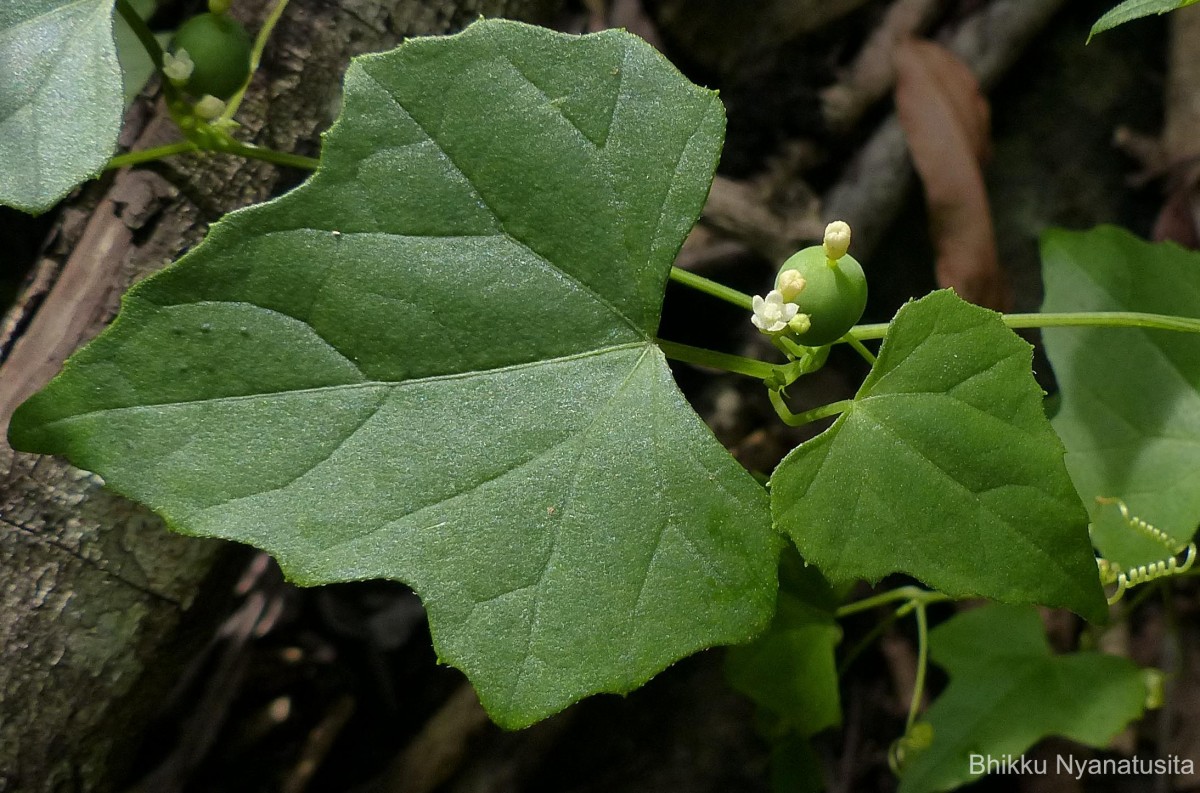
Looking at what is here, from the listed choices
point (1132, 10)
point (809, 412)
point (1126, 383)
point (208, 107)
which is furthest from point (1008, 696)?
point (208, 107)

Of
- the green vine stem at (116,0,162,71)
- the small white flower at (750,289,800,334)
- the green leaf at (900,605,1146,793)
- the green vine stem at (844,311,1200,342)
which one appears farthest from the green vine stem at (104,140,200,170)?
the green leaf at (900,605,1146,793)

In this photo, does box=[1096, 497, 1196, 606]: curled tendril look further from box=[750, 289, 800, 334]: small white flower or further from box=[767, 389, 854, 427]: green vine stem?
box=[750, 289, 800, 334]: small white flower

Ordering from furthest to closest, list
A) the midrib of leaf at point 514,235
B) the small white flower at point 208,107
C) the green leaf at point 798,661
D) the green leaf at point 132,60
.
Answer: the green leaf at point 798,661 → the green leaf at point 132,60 → the small white flower at point 208,107 → the midrib of leaf at point 514,235

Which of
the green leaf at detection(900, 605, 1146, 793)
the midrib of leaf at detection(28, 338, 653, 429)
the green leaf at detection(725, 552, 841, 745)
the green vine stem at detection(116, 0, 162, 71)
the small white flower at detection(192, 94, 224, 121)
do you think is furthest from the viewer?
the green leaf at detection(900, 605, 1146, 793)

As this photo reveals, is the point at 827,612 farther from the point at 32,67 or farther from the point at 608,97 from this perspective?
the point at 32,67

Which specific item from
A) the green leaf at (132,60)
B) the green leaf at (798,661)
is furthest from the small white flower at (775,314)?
the green leaf at (132,60)

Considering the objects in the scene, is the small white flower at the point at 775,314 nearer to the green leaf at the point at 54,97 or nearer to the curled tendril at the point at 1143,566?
the curled tendril at the point at 1143,566

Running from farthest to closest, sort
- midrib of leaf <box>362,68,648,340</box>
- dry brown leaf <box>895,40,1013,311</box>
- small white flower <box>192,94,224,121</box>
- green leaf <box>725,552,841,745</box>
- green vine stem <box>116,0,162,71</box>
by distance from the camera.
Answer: dry brown leaf <box>895,40,1013,311</box>, green leaf <box>725,552,841,745</box>, small white flower <box>192,94,224,121</box>, green vine stem <box>116,0,162,71</box>, midrib of leaf <box>362,68,648,340</box>

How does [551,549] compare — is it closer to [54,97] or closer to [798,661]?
[798,661]
